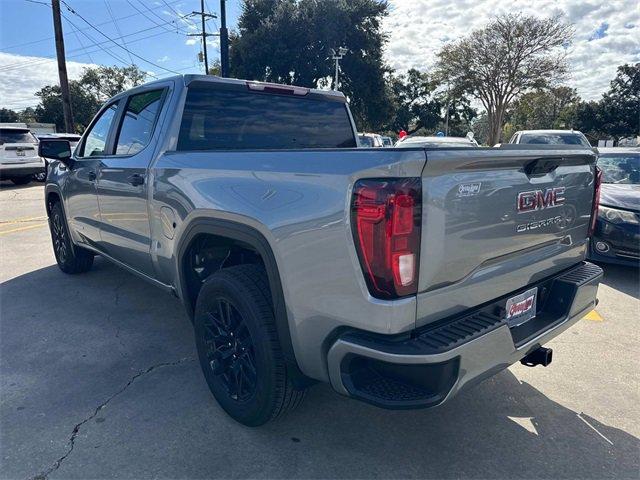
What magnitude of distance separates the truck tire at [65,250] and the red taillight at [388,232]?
428cm

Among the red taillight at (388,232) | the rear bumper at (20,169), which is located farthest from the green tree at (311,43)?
the red taillight at (388,232)

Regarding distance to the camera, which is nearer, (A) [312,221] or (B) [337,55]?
(A) [312,221]

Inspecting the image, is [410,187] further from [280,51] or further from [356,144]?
[280,51]

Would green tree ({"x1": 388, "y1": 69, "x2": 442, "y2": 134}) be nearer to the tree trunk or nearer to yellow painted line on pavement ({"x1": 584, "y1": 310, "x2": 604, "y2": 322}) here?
the tree trunk

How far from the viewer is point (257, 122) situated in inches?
140

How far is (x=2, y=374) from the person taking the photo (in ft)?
10.4

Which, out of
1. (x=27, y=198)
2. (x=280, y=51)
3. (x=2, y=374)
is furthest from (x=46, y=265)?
(x=280, y=51)

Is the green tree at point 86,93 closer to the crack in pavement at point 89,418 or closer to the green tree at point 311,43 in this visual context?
the green tree at point 311,43

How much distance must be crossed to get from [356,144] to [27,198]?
11.7 m

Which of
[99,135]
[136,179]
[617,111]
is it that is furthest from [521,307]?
[617,111]

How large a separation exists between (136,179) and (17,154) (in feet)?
44.1

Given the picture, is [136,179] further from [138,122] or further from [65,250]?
[65,250]

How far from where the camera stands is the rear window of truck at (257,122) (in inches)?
130

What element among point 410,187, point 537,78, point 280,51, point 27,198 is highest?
point 280,51
